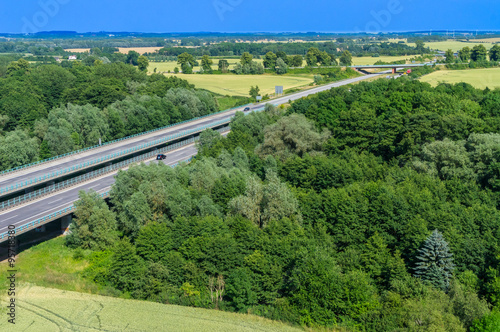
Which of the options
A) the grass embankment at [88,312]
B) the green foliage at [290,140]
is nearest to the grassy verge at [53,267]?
the grass embankment at [88,312]

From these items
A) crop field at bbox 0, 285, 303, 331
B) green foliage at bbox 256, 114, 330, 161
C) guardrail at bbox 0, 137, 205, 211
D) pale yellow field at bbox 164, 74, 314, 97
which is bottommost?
crop field at bbox 0, 285, 303, 331

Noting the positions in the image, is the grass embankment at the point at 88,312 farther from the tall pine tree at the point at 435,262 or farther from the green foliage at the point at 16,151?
the green foliage at the point at 16,151

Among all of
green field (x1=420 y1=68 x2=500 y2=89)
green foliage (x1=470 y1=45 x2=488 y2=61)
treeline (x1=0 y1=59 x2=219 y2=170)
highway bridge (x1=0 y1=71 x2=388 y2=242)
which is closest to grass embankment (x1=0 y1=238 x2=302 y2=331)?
highway bridge (x1=0 y1=71 x2=388 y2=242)

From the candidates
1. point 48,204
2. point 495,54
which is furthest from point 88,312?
point 495,54

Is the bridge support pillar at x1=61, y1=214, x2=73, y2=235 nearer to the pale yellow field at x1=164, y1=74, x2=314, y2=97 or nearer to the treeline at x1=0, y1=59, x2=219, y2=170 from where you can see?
the treeline at x1=0, y1=59, x2=219, y2=170

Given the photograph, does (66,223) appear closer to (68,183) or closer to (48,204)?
(48,204)

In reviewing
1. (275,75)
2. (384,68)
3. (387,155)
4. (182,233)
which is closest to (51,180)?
(182,233)
